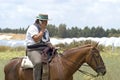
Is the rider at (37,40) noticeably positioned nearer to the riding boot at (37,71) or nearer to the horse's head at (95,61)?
the riding boot at (37,71)

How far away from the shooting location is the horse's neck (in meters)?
9.65

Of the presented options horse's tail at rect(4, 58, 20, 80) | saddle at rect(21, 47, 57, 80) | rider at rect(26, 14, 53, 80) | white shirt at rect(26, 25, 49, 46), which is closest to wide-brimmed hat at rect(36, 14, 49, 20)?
rider at rect(26, 14, 53, 80)

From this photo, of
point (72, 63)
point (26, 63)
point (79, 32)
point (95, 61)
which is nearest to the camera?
point (95, 61)

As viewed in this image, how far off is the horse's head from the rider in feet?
3.83

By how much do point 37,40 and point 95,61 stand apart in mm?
1467

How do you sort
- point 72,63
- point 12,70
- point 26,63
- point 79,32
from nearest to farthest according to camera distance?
point 72,63 < point 26,63 < point 12,70 < point 79,32

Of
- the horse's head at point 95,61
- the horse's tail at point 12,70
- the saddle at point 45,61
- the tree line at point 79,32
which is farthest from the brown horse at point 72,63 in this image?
the tree line at point 79,32

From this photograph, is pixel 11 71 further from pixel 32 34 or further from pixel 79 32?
pixel 79 32

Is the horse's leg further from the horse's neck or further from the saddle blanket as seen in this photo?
the horse's neck

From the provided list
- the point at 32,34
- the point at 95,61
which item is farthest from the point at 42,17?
the point at 95,61

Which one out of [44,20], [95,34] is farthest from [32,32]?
[95,34]

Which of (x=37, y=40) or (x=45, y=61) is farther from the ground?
(x=37, y=40)

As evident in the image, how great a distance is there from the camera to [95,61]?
9359mm

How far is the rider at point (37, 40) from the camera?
956cm
